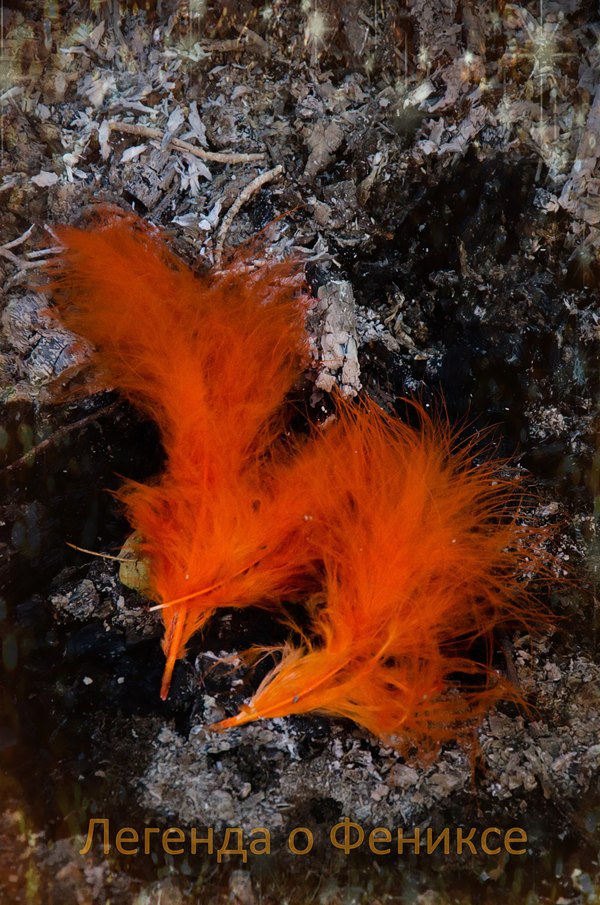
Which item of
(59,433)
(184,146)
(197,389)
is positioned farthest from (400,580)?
(184,146)

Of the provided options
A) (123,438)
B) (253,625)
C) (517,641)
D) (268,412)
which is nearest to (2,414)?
(123,438)

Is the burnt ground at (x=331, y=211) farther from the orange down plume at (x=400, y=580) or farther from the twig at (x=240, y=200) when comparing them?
the orange down plume at (x=400, y=580)

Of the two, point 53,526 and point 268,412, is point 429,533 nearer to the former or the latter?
point 268,412

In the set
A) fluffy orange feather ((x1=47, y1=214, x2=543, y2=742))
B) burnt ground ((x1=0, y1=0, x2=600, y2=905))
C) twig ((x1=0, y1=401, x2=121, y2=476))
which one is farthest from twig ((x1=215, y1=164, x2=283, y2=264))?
twig ((x1=0, y1=401, x2=121, y2=476))

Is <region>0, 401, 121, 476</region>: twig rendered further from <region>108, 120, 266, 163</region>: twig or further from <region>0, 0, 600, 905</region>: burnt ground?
<region>108, 120, 266, 163</region>: twig

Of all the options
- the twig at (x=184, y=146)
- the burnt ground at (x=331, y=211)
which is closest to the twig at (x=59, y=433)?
the burnt ground at (x=331, y=211)
